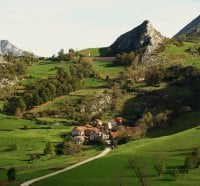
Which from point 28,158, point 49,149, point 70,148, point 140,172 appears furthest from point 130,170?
point 70,148

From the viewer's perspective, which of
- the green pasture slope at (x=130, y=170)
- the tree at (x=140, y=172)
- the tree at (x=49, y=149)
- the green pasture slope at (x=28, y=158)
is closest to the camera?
the tree at (x=140, y=172)

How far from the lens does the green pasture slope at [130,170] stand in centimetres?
11694

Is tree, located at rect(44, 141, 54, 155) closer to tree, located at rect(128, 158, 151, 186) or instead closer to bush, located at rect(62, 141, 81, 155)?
bush, located at rect(62, 141, 81, 155)

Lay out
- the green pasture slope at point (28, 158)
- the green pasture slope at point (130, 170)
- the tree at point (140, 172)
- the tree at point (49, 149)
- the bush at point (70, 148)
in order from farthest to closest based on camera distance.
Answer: the bush at point (70, 148)
the tree at point (49, 149)
the green pasture slope at point (28, 158)
the green pasture slope at point (130, 170)
the tree at point (140, 172)

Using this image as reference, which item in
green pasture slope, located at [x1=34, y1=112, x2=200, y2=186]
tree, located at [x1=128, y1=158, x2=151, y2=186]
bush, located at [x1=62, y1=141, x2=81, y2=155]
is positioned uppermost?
tree, located at [x1=128, y1=158, x2=151, y2=186]

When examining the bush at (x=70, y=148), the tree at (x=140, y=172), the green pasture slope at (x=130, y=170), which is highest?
the tree at (x=140, y=172)

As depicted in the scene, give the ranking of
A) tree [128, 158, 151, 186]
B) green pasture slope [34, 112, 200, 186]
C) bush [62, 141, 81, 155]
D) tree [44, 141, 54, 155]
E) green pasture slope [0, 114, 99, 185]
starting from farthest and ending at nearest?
bush [62, 141, 81, 155], tree [44, 141, 54, 155], green pasture slope [0, 114, 99, 185], green pasture slope [34, 112, 200, 186], tree [128, 158, 151, 186]

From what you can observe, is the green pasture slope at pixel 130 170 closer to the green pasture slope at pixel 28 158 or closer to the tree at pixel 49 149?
the green pasture slope at pixel 28 158

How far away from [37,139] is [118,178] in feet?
264

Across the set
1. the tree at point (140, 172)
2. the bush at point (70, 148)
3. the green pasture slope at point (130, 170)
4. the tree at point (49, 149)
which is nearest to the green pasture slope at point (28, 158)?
the tree at point (49, 149)

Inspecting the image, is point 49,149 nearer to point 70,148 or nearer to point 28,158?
point 28,158

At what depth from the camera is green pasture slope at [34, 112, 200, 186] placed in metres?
117

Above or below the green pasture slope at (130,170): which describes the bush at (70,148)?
below

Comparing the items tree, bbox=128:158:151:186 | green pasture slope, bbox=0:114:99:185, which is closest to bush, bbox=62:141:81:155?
green pasture slope, bbox=0:114:99:185
